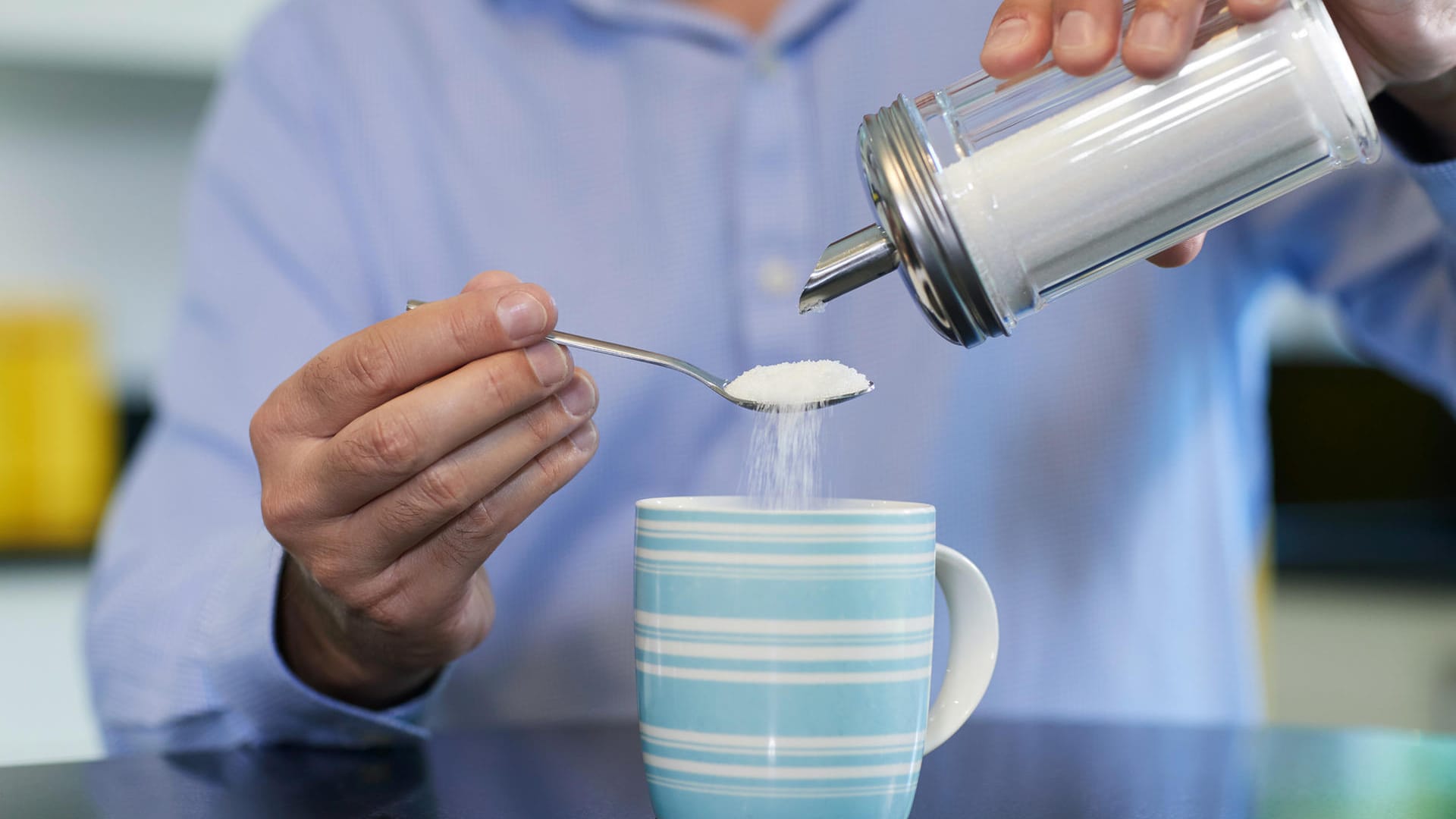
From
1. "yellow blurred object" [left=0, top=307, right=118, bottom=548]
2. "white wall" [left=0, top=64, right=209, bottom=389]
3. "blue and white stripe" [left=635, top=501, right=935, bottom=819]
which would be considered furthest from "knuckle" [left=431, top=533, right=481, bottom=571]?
"white wall" [left=0, top=64, right=209, bottom=389]

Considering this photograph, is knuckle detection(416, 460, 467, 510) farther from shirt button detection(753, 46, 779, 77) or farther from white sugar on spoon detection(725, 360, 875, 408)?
shirt button detection(753, 46, 779, 77)

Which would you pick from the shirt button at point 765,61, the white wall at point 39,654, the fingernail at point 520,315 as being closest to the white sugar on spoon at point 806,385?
the fingernail at point 520,315

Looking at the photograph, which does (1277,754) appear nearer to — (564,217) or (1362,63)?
(1362,63)

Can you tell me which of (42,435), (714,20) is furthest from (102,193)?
(714,20)

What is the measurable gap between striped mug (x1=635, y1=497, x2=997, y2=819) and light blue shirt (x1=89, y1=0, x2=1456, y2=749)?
41cm

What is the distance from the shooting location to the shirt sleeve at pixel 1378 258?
890 millimetres

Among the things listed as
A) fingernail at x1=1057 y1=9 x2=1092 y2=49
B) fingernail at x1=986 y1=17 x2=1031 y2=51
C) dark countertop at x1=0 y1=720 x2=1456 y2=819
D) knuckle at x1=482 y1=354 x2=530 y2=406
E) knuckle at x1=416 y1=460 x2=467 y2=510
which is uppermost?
fingernail at x1=986 y1=17 x2=1031 y2=51

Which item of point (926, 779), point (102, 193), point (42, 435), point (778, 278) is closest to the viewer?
point (926, 779)

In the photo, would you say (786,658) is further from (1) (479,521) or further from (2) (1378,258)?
(2) (1378,258)

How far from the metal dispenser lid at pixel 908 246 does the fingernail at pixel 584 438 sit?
107 millimetres

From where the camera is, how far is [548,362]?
1.63ft

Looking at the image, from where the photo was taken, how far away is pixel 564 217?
0.95 meters

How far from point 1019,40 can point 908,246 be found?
0.10 meters

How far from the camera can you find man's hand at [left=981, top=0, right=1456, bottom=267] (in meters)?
0.47
